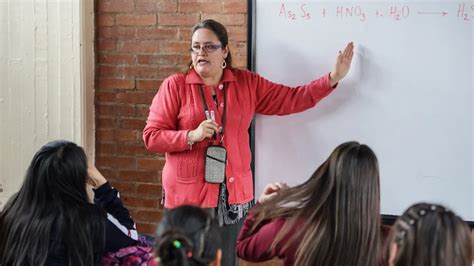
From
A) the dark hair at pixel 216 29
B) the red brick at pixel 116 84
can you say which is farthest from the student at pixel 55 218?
the red brick at pixel 116 84

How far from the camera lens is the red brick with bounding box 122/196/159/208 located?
310 cm

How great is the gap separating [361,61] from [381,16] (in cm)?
20

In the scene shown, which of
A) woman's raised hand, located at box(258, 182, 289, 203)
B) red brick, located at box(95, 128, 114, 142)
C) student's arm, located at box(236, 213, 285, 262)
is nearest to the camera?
student's arm, located at box(236, 213, 285, 262)

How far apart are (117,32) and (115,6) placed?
0.42 ft

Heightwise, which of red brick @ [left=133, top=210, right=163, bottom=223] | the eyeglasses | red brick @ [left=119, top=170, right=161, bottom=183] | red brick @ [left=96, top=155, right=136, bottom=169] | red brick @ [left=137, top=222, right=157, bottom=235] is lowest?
red brick @ [left=137, top=222, right=157, bottom=235]

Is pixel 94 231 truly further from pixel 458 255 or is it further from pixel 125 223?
pixel 458 255

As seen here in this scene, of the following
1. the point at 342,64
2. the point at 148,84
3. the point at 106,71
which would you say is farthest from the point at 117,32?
the point at 342,64

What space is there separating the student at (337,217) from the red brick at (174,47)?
134cm

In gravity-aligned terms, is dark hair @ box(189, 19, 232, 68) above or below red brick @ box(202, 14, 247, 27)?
below

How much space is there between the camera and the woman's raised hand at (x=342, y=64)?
8.45 feet

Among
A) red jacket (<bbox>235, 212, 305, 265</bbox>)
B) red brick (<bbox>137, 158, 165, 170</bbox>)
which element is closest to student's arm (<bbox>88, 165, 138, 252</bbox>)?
red jacket (<bbox>235, 212, 305, 265</bbox>)

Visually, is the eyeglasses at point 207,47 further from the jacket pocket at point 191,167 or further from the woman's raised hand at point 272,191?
the woman's raised hand at point 272,191

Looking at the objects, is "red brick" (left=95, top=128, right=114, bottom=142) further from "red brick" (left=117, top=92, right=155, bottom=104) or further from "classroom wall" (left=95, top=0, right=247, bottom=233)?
"red brick" (left=117, top=92, right=155, bottom=104)

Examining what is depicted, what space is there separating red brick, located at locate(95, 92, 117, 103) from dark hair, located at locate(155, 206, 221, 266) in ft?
5.72
